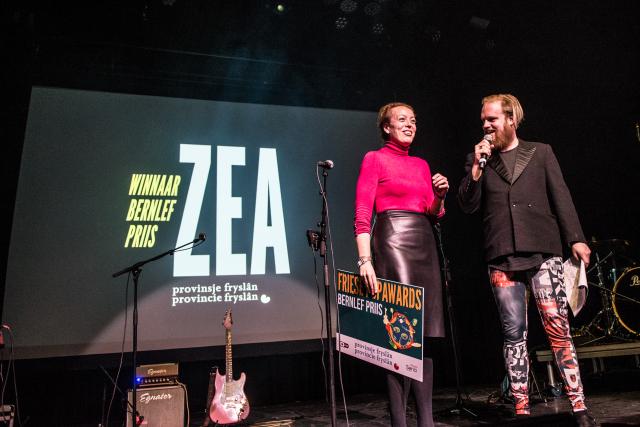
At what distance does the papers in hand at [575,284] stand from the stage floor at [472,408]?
2.45ft

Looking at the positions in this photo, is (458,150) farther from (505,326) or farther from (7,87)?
(7,87)

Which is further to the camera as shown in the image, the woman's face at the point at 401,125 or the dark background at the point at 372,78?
the dark background at the point at 372,78

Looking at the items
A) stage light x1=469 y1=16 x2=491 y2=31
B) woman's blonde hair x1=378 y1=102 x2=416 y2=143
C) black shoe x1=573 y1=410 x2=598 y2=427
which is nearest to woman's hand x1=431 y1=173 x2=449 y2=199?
woman's blonde hair x1=378 y1=102 x2=416 y2=143

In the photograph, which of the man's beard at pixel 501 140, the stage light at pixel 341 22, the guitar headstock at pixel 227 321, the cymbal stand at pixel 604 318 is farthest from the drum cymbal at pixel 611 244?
the guitar headstock at pixel 227 321

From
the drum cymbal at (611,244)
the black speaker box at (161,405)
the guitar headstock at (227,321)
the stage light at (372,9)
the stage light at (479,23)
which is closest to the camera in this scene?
the black speaker box at (161,405)

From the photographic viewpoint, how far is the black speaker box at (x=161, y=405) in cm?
338

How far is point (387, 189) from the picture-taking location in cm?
216

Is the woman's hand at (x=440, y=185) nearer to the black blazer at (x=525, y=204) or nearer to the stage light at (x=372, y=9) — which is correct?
the black blazer at (x=525, y=204)

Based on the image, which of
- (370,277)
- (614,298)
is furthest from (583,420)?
(614,298)

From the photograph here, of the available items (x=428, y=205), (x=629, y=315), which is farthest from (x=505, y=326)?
(x=629, y=315)

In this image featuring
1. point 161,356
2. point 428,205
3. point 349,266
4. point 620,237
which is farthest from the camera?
point 620,237

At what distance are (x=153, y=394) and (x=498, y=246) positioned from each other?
103 inches

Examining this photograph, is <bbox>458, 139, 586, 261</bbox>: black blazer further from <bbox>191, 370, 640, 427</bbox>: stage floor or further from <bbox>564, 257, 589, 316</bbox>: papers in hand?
<bbox>191, 370, 640, 427</bbox>: stage floor

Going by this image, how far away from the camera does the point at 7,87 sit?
4039 millimetres
